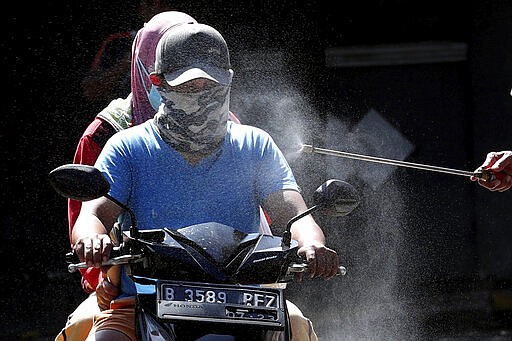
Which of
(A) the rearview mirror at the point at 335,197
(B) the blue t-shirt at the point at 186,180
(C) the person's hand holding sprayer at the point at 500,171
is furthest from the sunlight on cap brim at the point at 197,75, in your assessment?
(C) the person's hand holding sprayer at the point at 500,171

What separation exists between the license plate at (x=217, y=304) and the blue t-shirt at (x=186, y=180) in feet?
2.31

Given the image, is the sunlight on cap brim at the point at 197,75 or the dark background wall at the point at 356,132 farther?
the dark background wall at the point at 356,132

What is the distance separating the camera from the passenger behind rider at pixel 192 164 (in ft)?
13.0

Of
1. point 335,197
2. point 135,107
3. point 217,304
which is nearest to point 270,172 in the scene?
point 335,197

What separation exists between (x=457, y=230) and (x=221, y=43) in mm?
7399

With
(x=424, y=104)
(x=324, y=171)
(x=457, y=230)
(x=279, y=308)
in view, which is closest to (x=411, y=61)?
(x=424, y=104)

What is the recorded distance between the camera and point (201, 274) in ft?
11.0

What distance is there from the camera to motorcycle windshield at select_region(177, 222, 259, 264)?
3379mm

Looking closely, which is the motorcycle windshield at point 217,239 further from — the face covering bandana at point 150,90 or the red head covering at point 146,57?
the red head covering at point 146,57

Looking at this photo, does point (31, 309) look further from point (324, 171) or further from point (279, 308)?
point (279, 308)

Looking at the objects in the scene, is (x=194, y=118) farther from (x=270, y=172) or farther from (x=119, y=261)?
(x=119, y=261)

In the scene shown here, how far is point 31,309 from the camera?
9.84 m

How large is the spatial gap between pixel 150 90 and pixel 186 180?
109 cm

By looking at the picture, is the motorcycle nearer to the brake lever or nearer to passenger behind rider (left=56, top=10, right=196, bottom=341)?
the brake lever
